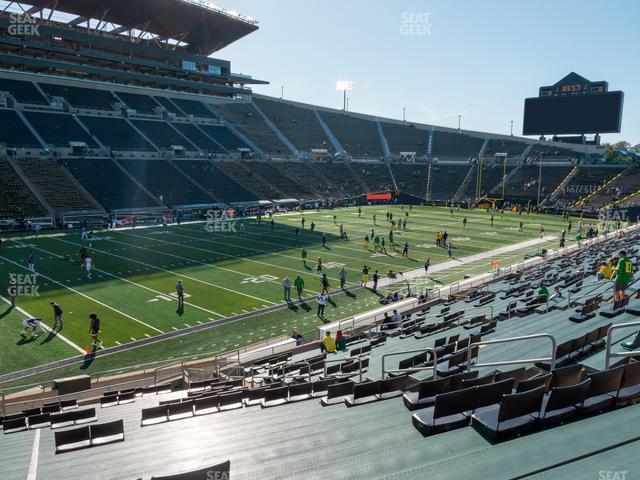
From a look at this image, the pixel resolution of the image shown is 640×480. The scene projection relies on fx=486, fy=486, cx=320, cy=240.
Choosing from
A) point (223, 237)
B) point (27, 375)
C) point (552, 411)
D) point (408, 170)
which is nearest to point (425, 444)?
point (552, 411)

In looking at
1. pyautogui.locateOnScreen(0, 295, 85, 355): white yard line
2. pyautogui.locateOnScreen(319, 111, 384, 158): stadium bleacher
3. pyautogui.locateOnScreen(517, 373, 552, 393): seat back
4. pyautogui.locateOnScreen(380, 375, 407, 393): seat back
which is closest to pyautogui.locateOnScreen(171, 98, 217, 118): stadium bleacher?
pyautogui.locateOnScreen(319, 111, 384, 158): stadium bleacher

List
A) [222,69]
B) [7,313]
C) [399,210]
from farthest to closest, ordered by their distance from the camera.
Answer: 1. [222,69]
2. [399,210]
3. [7,313]

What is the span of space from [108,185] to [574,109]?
55.2 m

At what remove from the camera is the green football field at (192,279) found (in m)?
15.6

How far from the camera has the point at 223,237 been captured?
115 feet

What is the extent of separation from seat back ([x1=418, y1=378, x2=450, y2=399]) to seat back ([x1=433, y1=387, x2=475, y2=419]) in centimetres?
71

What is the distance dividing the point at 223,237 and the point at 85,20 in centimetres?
4257

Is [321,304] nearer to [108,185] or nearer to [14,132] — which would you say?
[108,185]

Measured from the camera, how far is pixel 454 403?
4.96m

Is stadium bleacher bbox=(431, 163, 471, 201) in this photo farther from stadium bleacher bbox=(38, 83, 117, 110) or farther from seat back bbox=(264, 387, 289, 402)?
seat back bbox=(264, 387, 289, 402)

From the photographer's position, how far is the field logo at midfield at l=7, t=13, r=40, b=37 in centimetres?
5263

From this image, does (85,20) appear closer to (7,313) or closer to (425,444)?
(7,313)

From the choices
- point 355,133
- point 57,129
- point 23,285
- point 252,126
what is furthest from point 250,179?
point 23,285

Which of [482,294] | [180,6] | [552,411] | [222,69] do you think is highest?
[180,6]
